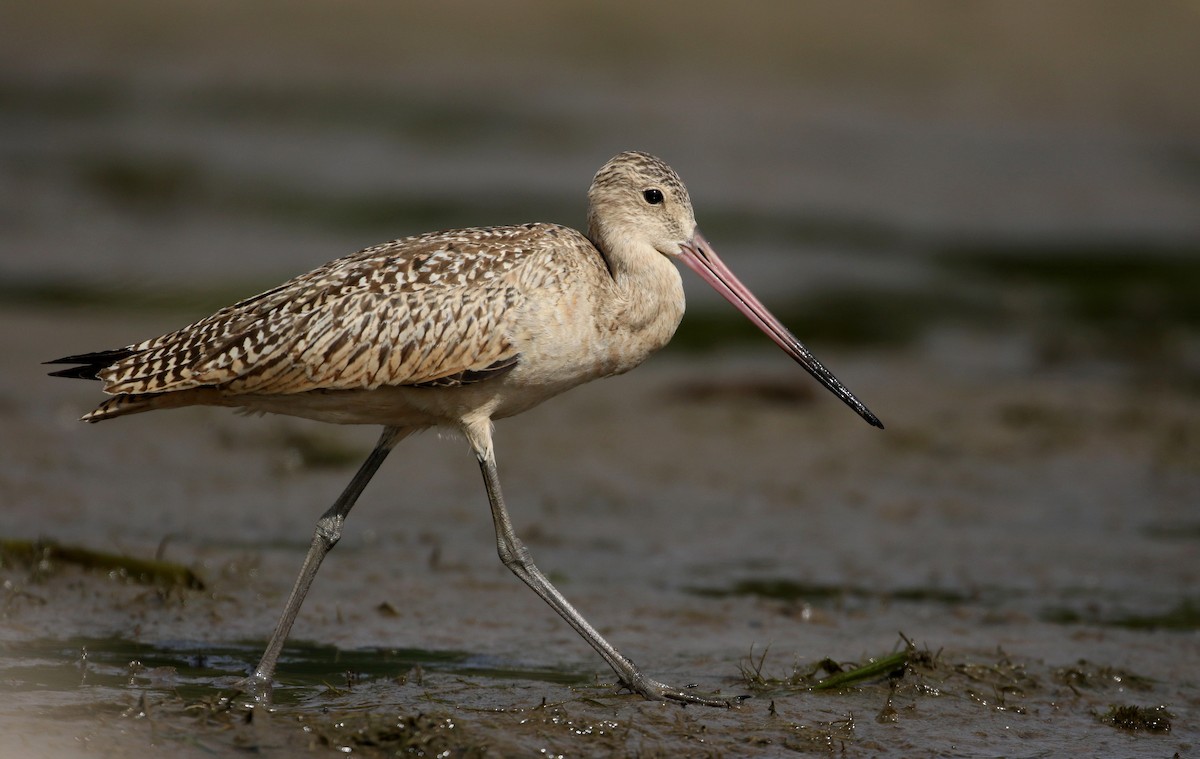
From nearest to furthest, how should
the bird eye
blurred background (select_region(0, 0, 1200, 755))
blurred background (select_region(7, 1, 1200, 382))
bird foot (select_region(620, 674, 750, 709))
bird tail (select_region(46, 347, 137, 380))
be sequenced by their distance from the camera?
1. bird foot (select_region(620, 674, 750, 709))
2. bird tail (select_region(46, 347, 137, 380))
3. the bird eye
4. blurred background (select_region(0, 0, 1200, 755))
5. blurred background (select_region(7, 1, 1200, 382))

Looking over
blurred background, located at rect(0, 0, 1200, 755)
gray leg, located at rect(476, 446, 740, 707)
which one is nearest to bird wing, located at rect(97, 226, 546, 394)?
gray leg, located at rect(476, 446, 740, 707)

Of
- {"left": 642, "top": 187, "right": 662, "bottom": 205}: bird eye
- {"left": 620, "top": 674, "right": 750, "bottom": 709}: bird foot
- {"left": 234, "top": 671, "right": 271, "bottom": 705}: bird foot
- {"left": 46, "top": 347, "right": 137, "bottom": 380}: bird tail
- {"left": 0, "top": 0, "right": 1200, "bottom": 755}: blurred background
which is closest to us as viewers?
{"left": 234, "top": 671, "right": 271, "bottom": 705}: bird foot

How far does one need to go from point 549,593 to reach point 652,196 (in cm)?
175

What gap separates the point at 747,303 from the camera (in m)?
7.12

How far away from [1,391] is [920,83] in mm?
11990

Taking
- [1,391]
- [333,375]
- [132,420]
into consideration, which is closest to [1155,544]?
[333,375]

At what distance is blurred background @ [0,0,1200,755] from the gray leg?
0.44m

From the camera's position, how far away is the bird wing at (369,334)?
6422 mm

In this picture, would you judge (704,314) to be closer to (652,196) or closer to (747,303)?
(747,303)

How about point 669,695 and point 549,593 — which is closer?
point 669,695

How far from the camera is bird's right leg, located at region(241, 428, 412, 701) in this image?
253 inches

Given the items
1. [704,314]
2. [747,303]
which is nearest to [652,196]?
[747,303]

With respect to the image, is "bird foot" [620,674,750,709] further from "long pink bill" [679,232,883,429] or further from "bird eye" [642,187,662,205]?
"bird eye" [642,187,662,205]

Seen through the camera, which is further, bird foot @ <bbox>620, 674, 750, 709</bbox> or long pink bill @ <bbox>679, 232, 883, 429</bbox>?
long pink bill @ <bbox>679, 232, 883, 429</bbox>
